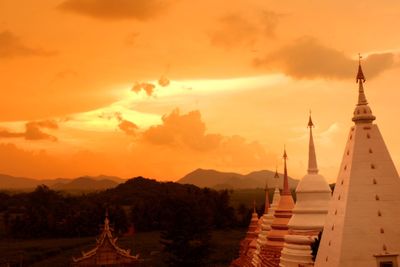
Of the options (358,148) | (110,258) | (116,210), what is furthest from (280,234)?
(116,210)

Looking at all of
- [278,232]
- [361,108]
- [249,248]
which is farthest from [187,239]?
[361,108]

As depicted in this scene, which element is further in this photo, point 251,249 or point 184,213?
point 184,213

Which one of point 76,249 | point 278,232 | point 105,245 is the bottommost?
point 76,249

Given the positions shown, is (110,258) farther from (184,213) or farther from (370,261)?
(370,261)

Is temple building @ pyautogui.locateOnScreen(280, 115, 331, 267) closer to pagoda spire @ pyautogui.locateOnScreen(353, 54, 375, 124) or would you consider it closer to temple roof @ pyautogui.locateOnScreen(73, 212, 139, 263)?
pagoda spire @ pyautogui.locateOnScreen(353, 54, 375, 124)

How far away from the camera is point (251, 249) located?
31641 millimetres

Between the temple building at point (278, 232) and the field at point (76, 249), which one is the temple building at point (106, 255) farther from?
the field at point (76, 249)

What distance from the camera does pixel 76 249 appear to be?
59.1 meters

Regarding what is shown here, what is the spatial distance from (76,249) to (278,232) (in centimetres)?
3851

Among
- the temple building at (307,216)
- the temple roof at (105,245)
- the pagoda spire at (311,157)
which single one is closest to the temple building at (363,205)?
the temple building at (307,216)

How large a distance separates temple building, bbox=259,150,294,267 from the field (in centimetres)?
2604

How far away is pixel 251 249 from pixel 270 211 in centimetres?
425

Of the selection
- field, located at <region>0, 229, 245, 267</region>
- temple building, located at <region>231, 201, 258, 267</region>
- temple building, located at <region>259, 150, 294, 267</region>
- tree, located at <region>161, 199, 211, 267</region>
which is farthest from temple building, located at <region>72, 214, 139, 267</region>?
field, located at <region>0, 229, 245, 267</region>

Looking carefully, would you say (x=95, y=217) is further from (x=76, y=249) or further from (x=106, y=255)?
(x=106, y=255)
